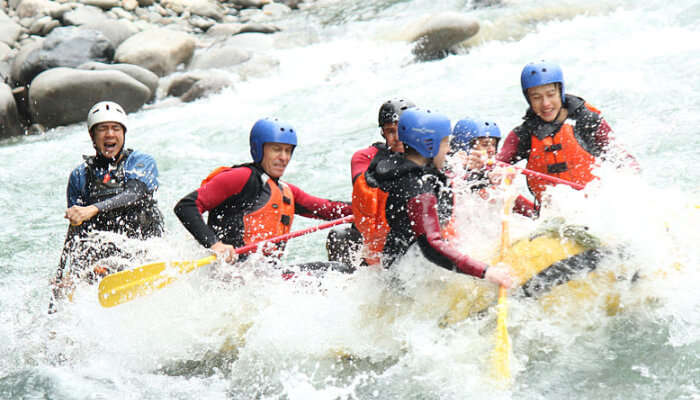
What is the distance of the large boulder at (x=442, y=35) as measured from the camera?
1380cm

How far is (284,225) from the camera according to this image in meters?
4.54

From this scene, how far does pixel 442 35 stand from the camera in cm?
1390

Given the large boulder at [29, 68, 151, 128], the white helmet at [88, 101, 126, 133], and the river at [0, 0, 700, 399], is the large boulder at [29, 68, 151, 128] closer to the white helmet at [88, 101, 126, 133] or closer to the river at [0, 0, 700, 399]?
the river at [0, 0, 700, 399]

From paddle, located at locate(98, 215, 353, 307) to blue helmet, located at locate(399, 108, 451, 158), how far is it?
1.22 meters

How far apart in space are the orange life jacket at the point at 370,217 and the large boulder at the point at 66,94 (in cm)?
927

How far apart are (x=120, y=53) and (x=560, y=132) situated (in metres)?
11.5

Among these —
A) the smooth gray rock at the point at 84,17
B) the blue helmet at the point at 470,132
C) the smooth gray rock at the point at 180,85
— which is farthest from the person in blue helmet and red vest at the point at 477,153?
the smooth gray rock at the point at 84,17

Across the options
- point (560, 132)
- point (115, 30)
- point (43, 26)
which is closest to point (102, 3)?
point (43, 26)

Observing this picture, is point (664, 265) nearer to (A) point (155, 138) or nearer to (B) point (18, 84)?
(A) point (155, 138)

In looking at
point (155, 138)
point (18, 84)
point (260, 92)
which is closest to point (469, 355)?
point (155, 138)

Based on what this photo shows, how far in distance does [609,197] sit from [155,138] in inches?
329

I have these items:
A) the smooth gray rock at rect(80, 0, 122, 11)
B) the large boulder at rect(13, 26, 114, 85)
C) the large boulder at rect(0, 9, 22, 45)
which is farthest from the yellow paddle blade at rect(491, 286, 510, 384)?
the smooth gray rock at rect(80, 0, 122, 11)

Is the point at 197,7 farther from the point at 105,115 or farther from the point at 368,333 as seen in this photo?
the point at 368,333

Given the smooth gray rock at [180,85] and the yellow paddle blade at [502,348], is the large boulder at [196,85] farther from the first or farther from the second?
the yellow paddle blade at [502,348]
